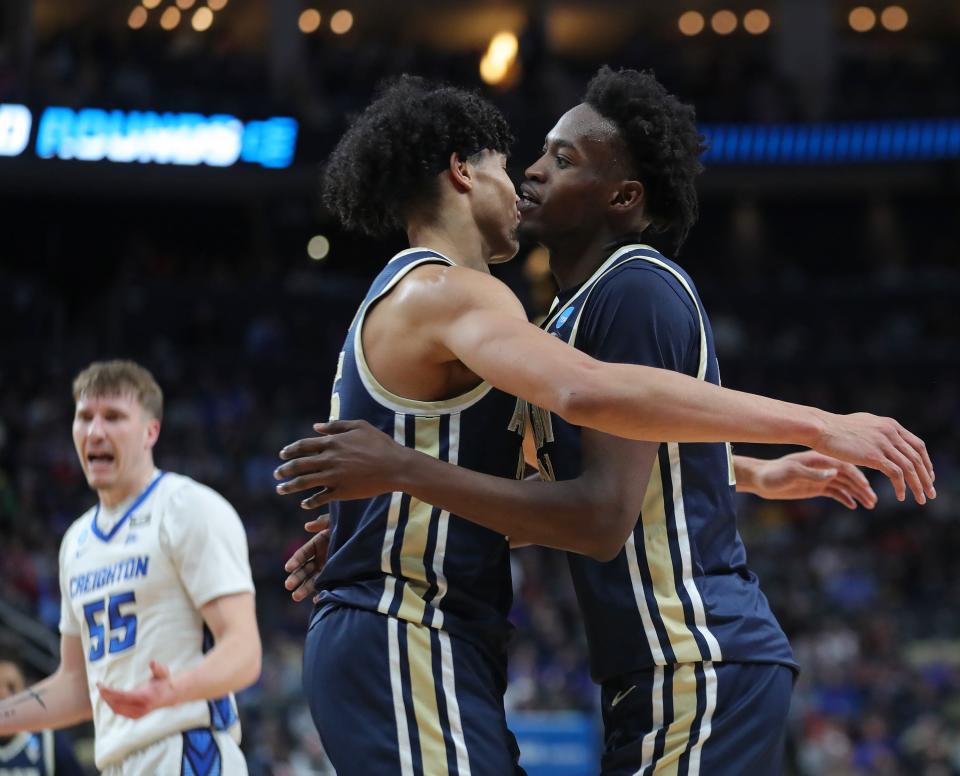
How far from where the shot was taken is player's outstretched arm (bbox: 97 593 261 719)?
13.0 feet

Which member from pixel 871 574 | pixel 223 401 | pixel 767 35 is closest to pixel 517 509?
pixel 871 574

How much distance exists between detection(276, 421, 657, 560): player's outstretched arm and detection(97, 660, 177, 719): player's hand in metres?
1.31

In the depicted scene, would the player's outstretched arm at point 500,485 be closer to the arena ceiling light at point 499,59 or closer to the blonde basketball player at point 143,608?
the blonde basketball player at point 143,608

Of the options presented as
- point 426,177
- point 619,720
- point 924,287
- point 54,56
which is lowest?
point 619,720

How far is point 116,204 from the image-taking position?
83.3ft

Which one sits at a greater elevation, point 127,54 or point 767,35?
point 767,35

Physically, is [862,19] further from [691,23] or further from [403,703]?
[403,703]

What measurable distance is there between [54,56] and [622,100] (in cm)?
2117

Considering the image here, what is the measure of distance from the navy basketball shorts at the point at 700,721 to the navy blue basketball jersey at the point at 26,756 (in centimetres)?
309

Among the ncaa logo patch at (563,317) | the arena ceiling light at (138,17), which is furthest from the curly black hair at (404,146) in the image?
the arena ceiling light at (138,17)

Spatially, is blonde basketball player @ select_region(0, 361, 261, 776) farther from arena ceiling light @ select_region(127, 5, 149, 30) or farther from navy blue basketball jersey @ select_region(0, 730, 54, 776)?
arena ceiling light @ select_region(127, 5, 149, 30)

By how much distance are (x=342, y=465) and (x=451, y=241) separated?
2.57 feet

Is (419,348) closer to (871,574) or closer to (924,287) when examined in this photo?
(871,574)

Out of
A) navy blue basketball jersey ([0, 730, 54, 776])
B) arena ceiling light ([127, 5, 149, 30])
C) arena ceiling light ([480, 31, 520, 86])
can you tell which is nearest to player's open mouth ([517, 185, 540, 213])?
navy blue basketball jersey ([0, 730, 54, 776])
